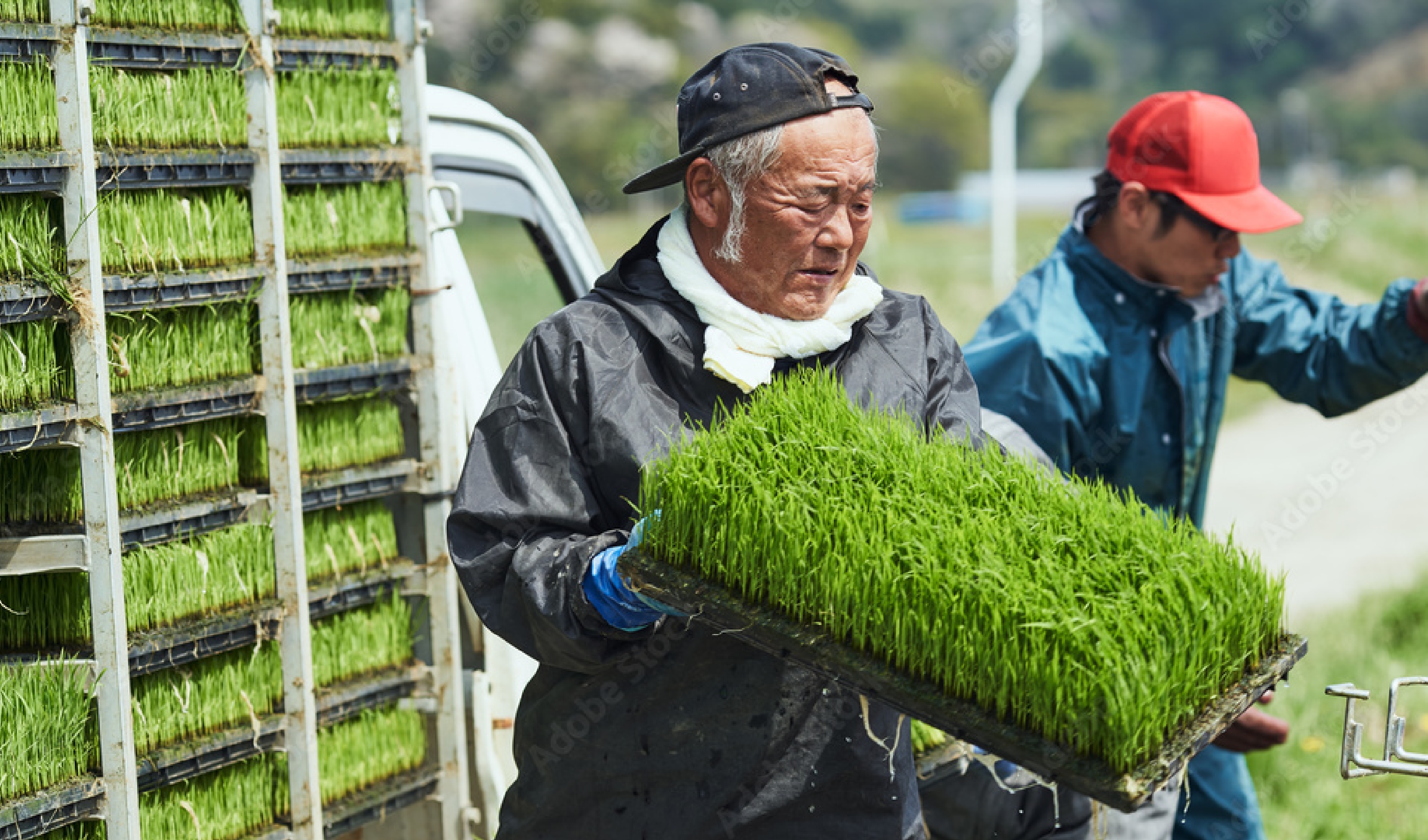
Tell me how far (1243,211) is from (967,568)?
6.38 feet

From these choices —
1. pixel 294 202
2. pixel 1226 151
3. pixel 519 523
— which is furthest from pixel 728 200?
pixel 1226 151

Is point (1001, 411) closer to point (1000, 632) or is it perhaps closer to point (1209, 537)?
point (1209, 537)

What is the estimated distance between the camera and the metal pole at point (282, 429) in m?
3.07

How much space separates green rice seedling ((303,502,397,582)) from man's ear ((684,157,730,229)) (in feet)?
4.01

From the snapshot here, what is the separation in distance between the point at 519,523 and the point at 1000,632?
787mm

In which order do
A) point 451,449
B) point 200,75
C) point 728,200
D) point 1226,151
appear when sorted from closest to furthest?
point 728,200
point 200,75
point 451,449
point 1226,151

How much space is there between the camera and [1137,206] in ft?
13.0

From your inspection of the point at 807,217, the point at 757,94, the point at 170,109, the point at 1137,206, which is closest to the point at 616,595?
the point at 807,217

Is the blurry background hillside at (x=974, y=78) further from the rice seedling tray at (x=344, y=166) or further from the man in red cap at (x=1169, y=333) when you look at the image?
the rice seedling tray at (x=344, y=166)

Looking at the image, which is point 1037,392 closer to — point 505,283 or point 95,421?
point 95,421

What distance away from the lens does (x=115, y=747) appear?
2734 millimetres

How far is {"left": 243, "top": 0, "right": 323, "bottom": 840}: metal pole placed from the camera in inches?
121

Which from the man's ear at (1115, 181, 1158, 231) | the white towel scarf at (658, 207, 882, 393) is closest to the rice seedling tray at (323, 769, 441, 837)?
the white towel scarf at (658, 207, 882, 393)

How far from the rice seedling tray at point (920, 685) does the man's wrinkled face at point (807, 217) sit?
577 mm
